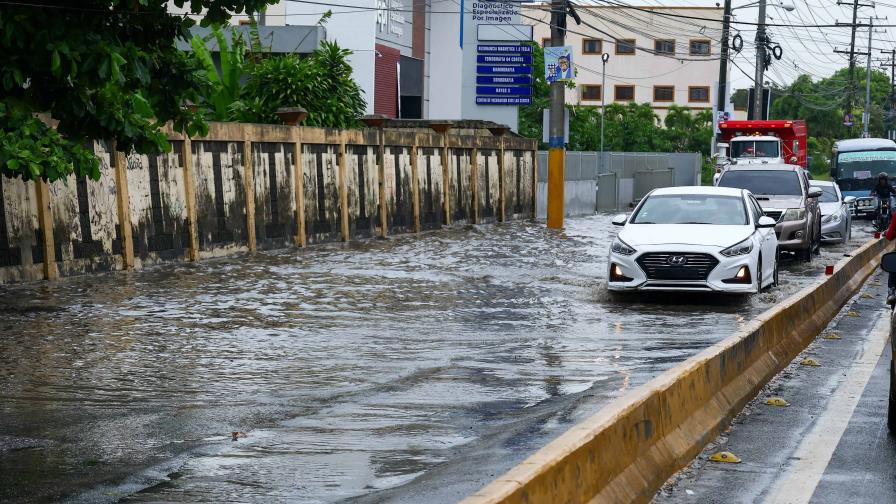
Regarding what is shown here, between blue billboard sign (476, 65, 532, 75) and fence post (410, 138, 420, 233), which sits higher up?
blue billboard sign (476, 65, 532, 75)

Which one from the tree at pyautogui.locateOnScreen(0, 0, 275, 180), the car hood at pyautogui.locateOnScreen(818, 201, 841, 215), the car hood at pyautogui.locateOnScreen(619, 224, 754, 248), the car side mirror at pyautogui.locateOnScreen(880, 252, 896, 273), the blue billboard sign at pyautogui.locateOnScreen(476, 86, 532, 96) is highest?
the tree at pyautogui.locateOnScreen(0, 0, 275, 180)

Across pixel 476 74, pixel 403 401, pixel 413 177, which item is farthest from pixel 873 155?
pixel 403 401

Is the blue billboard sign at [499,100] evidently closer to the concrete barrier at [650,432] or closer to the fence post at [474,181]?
the fence post at [474,181]

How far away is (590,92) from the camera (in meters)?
99.8

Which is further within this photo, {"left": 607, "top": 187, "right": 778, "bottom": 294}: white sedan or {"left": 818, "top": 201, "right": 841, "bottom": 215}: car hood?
{"left": 818, "top": 201, "right": 841, "bottom": 215}: car hood

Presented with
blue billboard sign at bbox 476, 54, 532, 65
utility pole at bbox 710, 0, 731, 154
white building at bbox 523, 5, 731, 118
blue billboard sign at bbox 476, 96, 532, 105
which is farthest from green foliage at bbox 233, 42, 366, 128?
white building at bbox 523, 5, 731, 118

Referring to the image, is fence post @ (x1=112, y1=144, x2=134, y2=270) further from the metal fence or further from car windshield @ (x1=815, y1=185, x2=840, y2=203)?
the metal fence

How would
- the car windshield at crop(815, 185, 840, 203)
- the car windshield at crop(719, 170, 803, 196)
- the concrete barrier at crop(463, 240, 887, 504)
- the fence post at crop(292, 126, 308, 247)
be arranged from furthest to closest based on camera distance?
the car windshield at crop(815, 185, 840, 203) < the car windshield at crop(719, 170, 803, 196) < the fence post at crop(292, 126, 308, 247) < the concrete barrier at crop(463, 240, 887, 504)

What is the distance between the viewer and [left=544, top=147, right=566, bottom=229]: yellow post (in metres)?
→ 32.6

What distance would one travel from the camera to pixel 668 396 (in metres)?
7.55

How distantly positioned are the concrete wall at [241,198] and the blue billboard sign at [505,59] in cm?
1443

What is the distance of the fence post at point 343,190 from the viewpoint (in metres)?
24.9

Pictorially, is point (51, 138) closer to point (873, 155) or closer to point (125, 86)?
point (125, 86)

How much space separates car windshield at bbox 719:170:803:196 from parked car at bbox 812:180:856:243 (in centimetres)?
439
